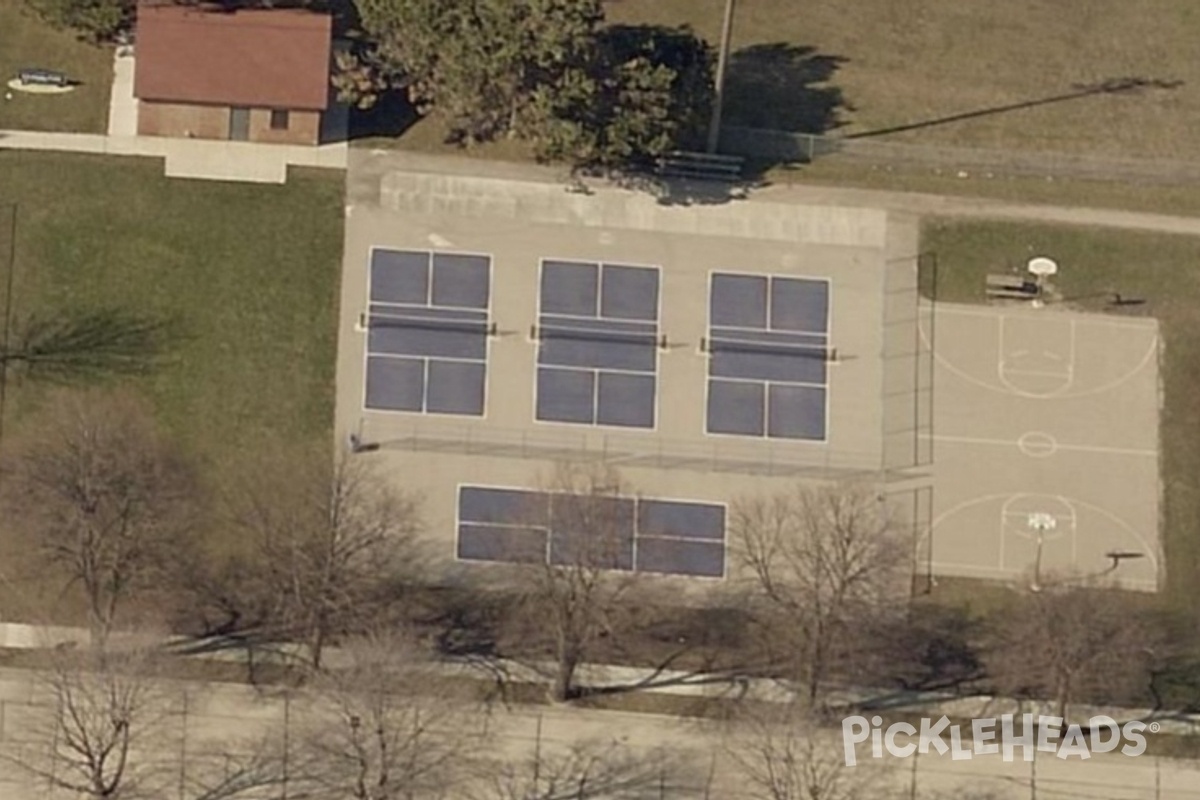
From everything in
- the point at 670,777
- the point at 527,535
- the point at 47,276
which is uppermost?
the point at 47,276

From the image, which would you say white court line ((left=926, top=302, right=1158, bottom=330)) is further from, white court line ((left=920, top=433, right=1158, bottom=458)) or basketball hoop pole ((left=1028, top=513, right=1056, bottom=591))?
basketball hoop pole ((left=1028, top=513, right=1056, bottom=591))

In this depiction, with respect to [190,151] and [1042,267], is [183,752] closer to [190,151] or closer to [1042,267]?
[190,151]

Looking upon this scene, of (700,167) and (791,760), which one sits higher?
(700,167)

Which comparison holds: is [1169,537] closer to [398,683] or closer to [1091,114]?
[1091,114]

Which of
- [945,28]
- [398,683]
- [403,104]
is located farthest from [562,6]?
[398,683]

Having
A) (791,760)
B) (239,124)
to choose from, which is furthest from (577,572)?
(239,124)
